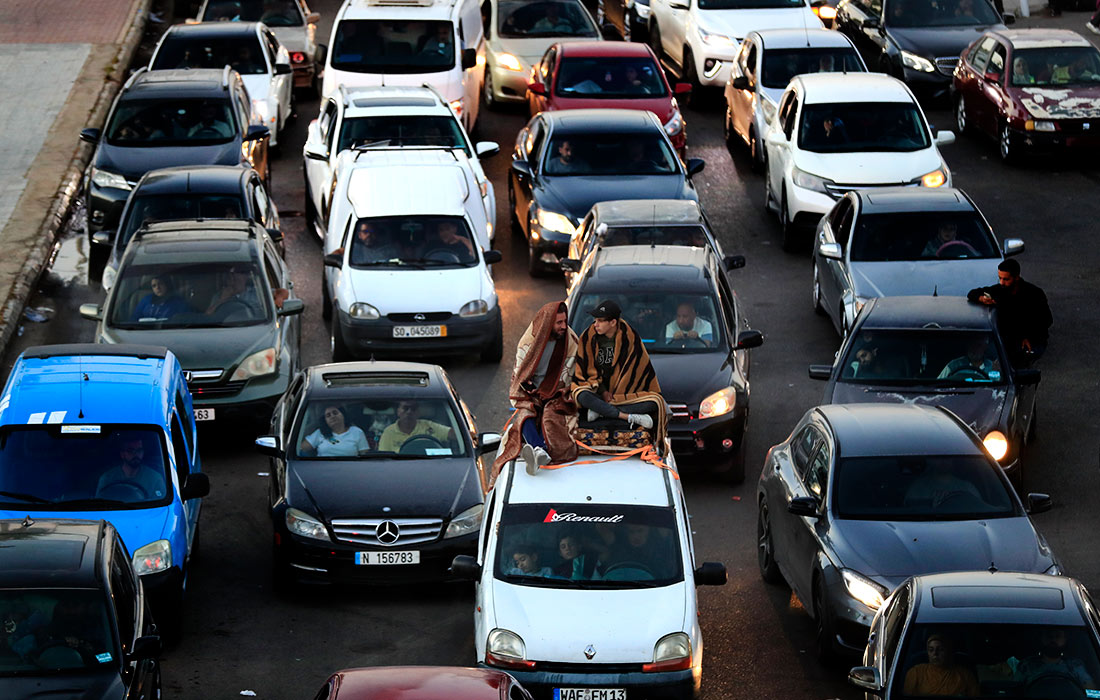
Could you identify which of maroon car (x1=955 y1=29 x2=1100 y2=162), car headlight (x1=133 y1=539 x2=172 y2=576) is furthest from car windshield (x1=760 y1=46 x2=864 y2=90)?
car headlight (x1=133 y1=539 x2=172 y2=576)

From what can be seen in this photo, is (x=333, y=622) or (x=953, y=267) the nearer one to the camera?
(x=333, y=622)

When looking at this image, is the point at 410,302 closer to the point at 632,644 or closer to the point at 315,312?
the point at 315,312

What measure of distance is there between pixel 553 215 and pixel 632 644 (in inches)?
463

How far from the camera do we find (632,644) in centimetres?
1180

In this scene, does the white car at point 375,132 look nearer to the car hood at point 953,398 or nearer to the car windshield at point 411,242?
the car windshield at point 411,242

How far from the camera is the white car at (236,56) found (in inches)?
1118

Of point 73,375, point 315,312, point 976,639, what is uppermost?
point 976,639

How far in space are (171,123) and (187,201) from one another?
3242 millimetres

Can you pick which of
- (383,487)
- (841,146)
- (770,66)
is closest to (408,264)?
(383,487)

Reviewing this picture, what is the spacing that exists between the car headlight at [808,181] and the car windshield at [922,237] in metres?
3.01

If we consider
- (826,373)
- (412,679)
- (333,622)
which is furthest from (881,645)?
(826,373)

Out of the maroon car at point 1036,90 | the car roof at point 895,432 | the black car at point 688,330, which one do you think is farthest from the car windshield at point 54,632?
the maroon car at point 1036,90

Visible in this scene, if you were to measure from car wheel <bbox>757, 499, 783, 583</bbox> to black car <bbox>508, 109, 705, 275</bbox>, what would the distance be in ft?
26.6

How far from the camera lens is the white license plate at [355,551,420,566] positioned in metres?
14.6
